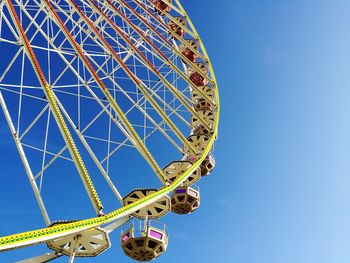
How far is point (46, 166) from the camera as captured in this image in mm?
11727

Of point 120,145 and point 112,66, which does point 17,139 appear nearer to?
point 120,145

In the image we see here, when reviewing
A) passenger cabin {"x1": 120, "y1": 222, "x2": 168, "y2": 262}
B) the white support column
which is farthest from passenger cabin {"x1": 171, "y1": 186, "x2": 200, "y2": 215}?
the white support column

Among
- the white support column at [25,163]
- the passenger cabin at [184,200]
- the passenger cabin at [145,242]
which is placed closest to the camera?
the white support column at [25,163]

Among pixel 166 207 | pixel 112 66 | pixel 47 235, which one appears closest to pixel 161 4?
pixel 112 66

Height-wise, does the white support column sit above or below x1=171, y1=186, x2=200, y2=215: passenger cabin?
below

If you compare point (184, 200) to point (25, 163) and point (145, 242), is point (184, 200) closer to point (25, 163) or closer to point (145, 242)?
point (145, 242)

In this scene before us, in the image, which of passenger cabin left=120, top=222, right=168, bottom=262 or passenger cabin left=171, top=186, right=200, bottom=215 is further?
passenger cabin left=171, top=186, right=200, bottom=215

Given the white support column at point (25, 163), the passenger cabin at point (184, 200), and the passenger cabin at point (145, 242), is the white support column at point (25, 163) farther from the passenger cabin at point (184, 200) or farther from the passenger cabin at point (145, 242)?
the passenger cabin at point (184, 200)

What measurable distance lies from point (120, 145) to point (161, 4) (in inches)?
745

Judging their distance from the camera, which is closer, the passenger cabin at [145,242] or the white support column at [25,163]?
the white support column at [25,163]

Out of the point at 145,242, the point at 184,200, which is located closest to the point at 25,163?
the point at 145,242

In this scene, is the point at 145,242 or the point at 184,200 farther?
the point at 184,200

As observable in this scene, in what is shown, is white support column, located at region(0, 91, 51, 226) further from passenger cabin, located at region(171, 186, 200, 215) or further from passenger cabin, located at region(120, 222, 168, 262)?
passenger cabin, located at region(171, 186, 200, 215)

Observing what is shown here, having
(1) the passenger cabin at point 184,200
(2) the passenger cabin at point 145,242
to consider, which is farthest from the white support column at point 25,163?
(1) the passenger cabin at point 184,200
